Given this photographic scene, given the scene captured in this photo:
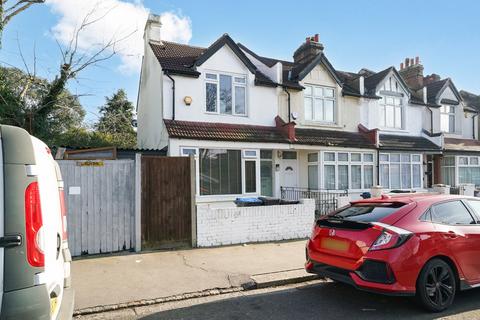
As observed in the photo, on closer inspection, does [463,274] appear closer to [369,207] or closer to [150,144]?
[369,207]

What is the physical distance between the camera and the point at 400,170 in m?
16.2

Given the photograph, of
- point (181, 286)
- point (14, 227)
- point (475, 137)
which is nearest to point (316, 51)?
point (475, 137)

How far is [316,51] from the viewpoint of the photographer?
16.2 meters

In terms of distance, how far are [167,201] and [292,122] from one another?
690 centimetres

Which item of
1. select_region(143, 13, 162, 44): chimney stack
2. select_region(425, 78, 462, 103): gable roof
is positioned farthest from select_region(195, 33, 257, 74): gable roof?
select_region(425, 78, 462, 103): gable roof

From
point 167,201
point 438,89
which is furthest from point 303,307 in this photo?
point 438,89

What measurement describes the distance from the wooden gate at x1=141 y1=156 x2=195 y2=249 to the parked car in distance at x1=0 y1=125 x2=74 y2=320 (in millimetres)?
4836

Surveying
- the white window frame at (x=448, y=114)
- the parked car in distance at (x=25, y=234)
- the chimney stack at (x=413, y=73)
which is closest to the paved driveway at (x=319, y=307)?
the parked car in distance at (x=25, y=234)

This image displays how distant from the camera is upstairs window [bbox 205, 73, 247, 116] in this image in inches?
502

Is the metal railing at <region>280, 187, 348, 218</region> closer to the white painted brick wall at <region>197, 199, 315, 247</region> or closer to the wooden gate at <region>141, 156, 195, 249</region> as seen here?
the white painted brick wall at <region>197, 199, 315, 247</region>

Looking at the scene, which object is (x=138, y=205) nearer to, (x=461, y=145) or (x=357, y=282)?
(x=357, y=282)

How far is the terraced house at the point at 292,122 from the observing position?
39.8 ft

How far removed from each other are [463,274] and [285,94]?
34.5 feet

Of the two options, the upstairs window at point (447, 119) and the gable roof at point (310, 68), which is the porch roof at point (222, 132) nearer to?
the gable roof at point (310, 68)
